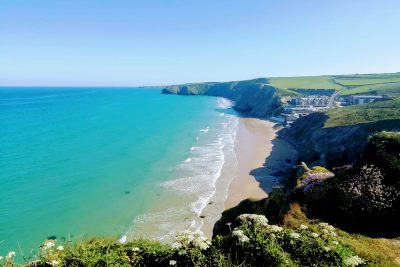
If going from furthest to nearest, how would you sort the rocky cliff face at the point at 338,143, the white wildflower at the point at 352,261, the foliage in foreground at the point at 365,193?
the rocky cliff face at the point at 338,143 → the foliage in foreground at the point at 365,193 → the white wildflower at the point at 352,261

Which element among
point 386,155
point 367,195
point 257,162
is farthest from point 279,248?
point 257,162

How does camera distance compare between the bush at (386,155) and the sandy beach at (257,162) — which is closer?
the bush at (386,155)

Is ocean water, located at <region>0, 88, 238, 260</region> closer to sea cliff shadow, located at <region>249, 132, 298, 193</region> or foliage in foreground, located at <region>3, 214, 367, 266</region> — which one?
foliage in foreground, located at <region>3, 214, 367, 266</region>

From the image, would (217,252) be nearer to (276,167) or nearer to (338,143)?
(276,167)

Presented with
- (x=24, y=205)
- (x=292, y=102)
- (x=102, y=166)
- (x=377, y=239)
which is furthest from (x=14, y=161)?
(x=292, y=102)

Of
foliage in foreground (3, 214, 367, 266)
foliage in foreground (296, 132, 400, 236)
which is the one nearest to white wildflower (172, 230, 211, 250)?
foliage in foreground (3, 214, 367, 266)

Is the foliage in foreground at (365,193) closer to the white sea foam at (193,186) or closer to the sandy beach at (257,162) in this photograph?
the white sea foam at (193,186)

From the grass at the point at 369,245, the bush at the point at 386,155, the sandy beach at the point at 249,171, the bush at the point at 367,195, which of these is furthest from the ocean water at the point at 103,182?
the bush at the point at 386,155
